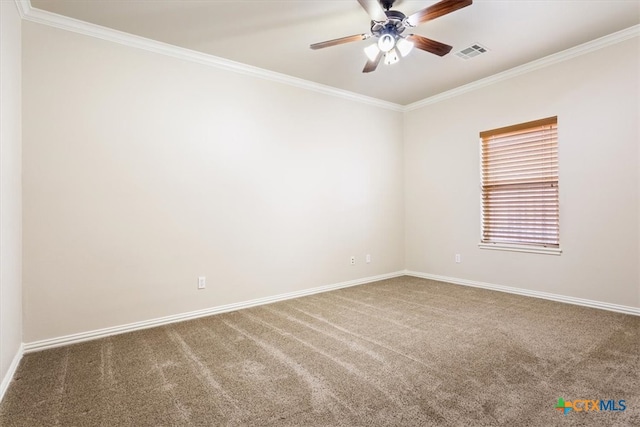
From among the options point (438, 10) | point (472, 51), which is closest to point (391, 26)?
point (438, 10)

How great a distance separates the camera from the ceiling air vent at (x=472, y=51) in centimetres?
342

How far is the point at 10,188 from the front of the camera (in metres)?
2.28

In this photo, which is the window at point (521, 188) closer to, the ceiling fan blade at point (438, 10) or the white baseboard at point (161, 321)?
the white baseboard at point (161, 321)

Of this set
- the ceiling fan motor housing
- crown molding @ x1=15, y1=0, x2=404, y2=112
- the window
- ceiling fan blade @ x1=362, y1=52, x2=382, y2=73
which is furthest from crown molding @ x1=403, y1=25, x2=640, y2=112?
the ceiling fan motor housing

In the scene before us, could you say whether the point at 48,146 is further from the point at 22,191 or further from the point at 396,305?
the point at 396,305

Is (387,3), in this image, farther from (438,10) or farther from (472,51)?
(472,51)

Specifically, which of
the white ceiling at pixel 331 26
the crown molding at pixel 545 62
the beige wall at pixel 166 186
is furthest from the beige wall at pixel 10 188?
the crown molding at pixel 545 62

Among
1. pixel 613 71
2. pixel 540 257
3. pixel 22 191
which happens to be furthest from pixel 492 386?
pixel 22 191

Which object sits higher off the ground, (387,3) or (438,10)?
(387,3)

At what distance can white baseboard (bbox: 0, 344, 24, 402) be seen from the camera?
1974 mm

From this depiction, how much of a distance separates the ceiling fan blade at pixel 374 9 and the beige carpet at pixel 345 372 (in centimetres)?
253

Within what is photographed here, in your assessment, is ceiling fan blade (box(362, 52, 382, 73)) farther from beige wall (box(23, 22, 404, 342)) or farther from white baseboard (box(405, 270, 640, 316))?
white baseboard (box(405, 270, 640, 316))

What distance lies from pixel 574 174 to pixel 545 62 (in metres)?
1.34

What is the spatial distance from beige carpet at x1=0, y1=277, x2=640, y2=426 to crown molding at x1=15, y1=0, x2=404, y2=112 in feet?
8.81
